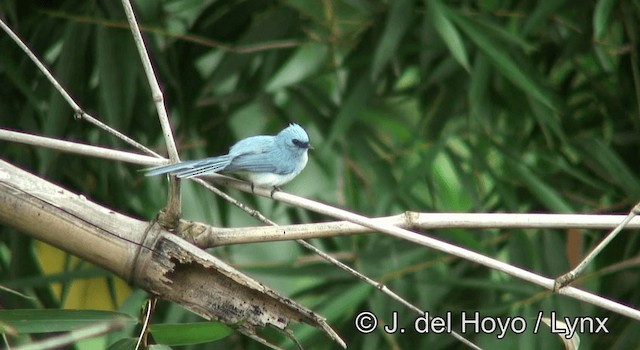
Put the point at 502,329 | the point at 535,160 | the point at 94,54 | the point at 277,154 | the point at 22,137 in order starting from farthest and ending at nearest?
the point at 535,160 < the point at 94,54 < the point at 502,329 < the point at 277,154 < the point at 22,137

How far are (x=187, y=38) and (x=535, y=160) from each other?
126 cm

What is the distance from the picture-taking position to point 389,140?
3557mm

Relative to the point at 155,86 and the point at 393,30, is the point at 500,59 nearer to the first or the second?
the point at 393,30

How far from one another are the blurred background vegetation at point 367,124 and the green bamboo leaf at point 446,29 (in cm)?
1

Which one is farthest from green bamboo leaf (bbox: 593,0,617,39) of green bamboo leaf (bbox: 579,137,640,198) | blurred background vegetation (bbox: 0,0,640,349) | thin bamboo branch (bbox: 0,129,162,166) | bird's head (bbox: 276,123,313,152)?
thin bamboo branch (bbox: 0,129,162,166)

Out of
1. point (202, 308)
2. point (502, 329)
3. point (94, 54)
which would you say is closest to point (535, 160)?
point (502, 329)

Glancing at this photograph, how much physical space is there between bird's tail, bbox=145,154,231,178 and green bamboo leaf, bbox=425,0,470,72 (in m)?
0.87

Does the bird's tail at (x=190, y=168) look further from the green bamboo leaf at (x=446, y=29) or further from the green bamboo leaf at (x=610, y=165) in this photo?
the green bamboo leaf at (x=610, y=165)

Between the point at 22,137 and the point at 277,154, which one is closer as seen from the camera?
the point at 22,137

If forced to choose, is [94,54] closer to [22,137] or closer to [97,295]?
[97,295]

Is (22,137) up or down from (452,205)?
down

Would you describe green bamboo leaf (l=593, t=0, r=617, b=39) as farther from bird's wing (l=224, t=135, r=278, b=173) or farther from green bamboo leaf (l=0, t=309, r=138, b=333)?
green bamboo leaf (l=0, t=309, r=138, b=333)

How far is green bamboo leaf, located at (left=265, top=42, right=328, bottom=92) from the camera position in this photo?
279 cm

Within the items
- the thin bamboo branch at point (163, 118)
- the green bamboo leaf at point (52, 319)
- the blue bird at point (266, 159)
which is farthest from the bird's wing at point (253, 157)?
the green bamboo leaf at point (52, 319)
